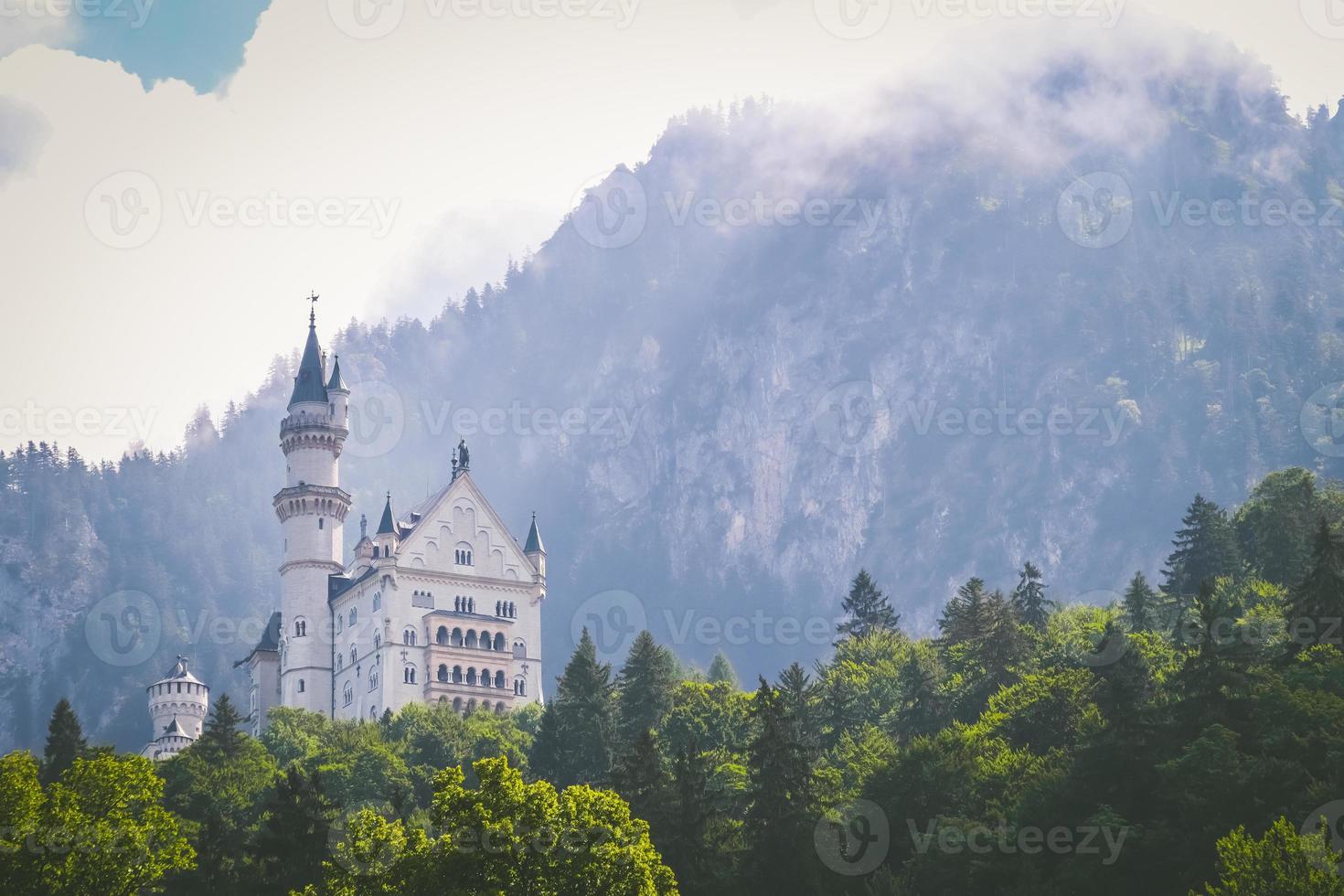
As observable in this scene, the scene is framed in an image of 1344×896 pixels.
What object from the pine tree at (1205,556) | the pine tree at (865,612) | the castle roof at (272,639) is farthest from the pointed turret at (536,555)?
the pine tree at (1205,556)

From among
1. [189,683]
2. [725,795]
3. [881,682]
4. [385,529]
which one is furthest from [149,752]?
[725,795]

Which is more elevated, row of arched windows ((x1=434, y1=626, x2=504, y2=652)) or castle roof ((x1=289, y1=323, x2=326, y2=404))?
castle roof ((x1=289, y1=323, x2=326, y2=404))

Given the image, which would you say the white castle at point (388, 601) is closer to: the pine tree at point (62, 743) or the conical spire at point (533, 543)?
the conical spire at point (533, 543)

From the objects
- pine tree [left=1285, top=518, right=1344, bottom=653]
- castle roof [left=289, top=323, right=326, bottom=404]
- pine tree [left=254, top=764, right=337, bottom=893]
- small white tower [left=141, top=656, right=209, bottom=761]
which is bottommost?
pine tree [left=254, top=764, right=337, bottom=893]

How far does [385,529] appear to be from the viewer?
13275 centimetres

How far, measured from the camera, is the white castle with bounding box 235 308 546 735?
12912 cm

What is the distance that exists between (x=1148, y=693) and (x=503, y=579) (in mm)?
62192

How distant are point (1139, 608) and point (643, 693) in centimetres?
2721

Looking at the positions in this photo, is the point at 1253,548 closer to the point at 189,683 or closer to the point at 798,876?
the point at 798,876

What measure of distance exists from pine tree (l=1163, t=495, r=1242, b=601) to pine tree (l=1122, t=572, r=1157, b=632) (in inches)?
65.1

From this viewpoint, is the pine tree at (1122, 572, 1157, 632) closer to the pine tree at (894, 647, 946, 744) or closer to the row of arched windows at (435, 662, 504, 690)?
the pine tree at (894, 647, 946, 744)

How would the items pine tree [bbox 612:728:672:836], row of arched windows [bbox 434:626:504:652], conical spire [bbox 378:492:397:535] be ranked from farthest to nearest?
conical spire [bbox 378:492:397:535] < row of arched windows [bbox 434:626:504:652] < pine tree [bbox 612:728:672:836]

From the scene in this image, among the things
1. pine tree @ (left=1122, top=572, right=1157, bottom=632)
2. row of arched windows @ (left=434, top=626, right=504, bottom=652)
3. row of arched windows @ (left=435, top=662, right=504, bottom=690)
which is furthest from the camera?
row of arched windows @ (left=434, top=626, right=504, bottom=652)

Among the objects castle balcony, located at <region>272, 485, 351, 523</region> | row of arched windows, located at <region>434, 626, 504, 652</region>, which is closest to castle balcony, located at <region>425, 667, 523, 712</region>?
row of arched windows, located at <region>434, 626, 504, 652</region>
